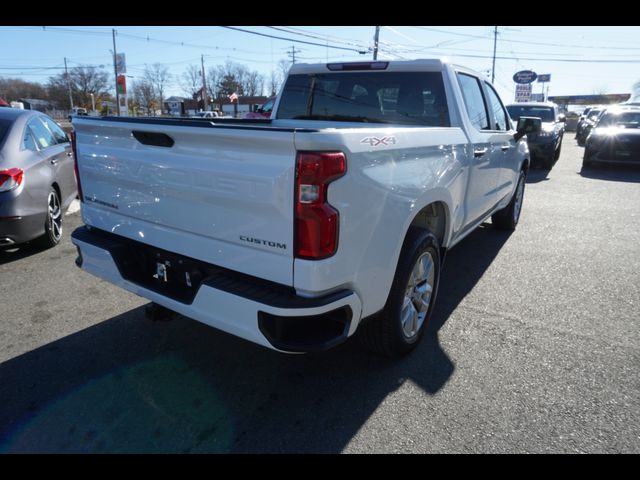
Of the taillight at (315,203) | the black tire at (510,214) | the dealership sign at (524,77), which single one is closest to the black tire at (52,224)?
the taillight at (315,203)

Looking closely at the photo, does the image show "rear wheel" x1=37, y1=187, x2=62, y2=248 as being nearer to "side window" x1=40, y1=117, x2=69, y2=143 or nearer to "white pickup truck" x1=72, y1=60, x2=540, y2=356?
"side window" x1=40, y1=117, x2=69, y2=143

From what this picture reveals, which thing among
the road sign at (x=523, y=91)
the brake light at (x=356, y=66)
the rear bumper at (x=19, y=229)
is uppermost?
the road sign at (x=523, y=91)

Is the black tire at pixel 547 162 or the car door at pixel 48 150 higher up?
the car door at pixel 48 150

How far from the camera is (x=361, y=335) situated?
2.96m

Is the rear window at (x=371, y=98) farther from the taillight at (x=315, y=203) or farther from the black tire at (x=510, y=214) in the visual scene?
the black tire at (x=510, y=214)

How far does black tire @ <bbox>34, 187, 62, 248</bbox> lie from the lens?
16.9ft

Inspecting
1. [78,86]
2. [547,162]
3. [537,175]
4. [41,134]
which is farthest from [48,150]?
[78,86]

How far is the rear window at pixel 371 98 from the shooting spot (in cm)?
376

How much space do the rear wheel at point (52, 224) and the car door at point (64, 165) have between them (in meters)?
0.24

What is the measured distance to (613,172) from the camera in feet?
43.0

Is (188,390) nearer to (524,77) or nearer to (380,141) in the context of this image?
(380,141)

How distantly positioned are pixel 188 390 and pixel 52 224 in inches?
140
